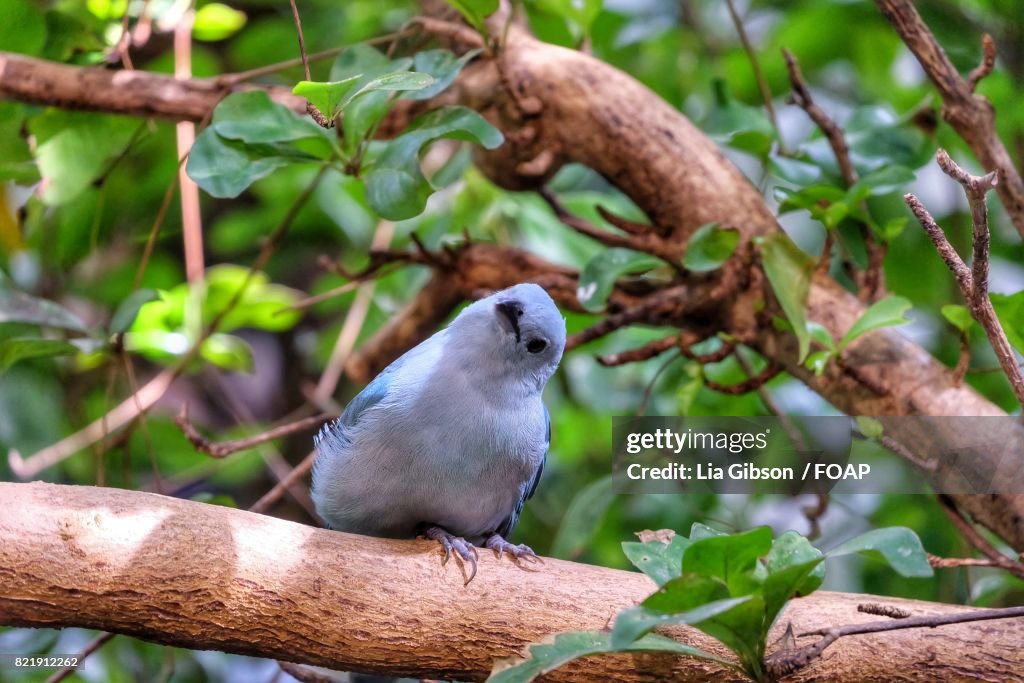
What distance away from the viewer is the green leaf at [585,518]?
6.98ft

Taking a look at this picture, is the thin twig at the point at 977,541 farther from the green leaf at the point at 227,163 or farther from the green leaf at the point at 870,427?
the green leaf at the point at 227,163

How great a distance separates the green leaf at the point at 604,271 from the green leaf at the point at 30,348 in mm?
1041

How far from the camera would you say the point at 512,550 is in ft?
5.43

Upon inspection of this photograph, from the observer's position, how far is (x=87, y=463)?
257 cm

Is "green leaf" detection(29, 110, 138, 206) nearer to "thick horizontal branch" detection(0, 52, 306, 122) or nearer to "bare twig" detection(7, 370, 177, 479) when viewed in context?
"thick horizontal branch" detection(0, 52, 306, 122)

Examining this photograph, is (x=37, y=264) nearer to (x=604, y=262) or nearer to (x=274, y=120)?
(x=274, y=120)

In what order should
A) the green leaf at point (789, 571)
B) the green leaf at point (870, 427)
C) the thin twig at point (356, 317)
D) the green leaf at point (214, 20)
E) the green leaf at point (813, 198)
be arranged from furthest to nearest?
the thin twig at point (356, 317), the green leaf at point (214, 20), the green leaf at point (813, 198), the green leaf at point (870, 427), the green leaf at point (789, 571)

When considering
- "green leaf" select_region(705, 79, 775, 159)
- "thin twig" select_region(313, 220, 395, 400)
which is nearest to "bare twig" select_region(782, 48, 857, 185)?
"green leaf" select_region(705, 79, 775, 159)

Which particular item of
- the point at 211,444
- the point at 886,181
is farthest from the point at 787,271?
the point at 211,444

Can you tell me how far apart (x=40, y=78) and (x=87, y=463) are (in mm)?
1051

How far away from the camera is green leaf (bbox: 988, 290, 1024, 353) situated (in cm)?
167

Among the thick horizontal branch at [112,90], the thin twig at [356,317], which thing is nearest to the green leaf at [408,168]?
the thick horizontal branch at [112,90]

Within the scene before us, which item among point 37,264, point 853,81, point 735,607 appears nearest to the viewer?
point 735,607

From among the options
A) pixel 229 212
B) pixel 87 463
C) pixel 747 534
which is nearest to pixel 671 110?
pixel 747 534
